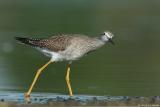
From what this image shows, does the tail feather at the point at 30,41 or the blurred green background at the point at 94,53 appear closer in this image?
the tail feather at the point at 30,41

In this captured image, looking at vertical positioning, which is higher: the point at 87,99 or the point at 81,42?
the point at 81,42

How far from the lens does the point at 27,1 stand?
48.1m

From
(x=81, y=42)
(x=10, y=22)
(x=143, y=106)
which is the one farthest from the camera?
(x=10, y=22)

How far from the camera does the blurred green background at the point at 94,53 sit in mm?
18812

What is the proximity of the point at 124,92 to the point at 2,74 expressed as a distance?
382cm

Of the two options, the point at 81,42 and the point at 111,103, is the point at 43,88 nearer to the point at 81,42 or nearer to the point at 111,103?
the point at 81,42

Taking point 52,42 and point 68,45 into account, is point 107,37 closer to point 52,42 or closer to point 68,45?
point 68,45

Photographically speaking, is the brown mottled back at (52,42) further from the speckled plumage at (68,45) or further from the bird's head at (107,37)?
the bird's head at (107,37)

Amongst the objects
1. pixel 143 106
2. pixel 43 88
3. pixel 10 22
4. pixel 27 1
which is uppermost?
pixel 27 1

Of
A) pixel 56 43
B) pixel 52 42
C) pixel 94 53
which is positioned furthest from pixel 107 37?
pixel 94 53

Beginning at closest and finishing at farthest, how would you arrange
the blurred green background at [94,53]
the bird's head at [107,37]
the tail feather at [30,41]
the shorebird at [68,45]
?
the bird's head at [107,37] → the shorebird at [68,45] → the tail feather at [30,41] → the blurred green background at [94,53]

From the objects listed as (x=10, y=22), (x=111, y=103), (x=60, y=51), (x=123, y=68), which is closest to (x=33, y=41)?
(x=60, y=51)

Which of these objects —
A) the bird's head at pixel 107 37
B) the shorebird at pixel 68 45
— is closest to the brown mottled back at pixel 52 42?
the shorebird at pixel 68 45

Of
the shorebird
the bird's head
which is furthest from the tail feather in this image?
the bird's head
